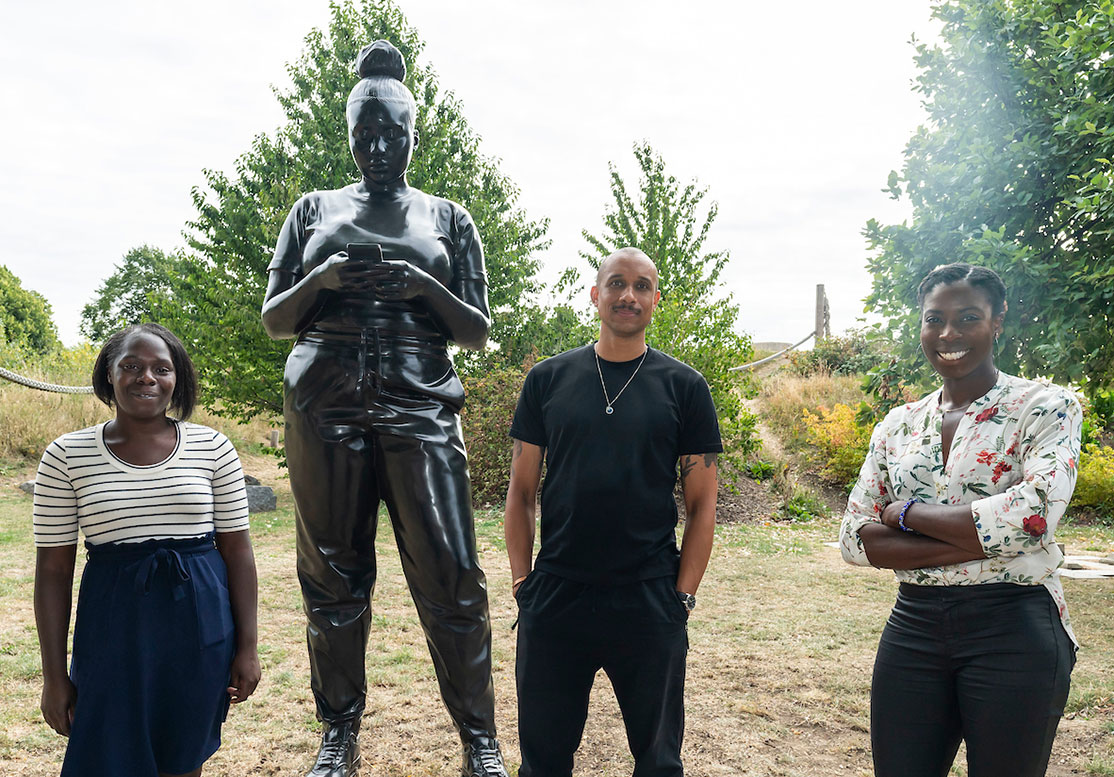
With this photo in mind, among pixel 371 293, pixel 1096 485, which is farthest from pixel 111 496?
pixel 1096 485

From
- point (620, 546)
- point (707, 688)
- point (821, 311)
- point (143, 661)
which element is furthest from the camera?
point (821, 311)

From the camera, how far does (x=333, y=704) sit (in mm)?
3053

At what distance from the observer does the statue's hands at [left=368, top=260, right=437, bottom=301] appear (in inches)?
111

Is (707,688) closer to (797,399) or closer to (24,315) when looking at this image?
(797,399)

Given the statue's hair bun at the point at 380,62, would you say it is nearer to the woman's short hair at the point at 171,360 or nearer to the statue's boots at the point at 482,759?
the woman's short hair at the point at 171,360

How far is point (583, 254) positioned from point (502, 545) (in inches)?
421

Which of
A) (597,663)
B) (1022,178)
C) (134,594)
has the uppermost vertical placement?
(1022,178)

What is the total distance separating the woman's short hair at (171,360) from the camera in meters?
2.54

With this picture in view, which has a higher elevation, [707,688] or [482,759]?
[482,759]

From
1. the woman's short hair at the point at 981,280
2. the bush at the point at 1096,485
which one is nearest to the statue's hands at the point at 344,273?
the woman's short hair at the point at 981,280

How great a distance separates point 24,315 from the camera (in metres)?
37.1

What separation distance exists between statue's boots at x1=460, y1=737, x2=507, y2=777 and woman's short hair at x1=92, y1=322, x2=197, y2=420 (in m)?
1.56

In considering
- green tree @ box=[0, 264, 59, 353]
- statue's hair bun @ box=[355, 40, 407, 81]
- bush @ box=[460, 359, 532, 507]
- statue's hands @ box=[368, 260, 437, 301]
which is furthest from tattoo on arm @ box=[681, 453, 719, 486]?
green tree @ box=[0, 264, 59, 353]

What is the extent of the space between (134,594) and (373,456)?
942 millimetres
